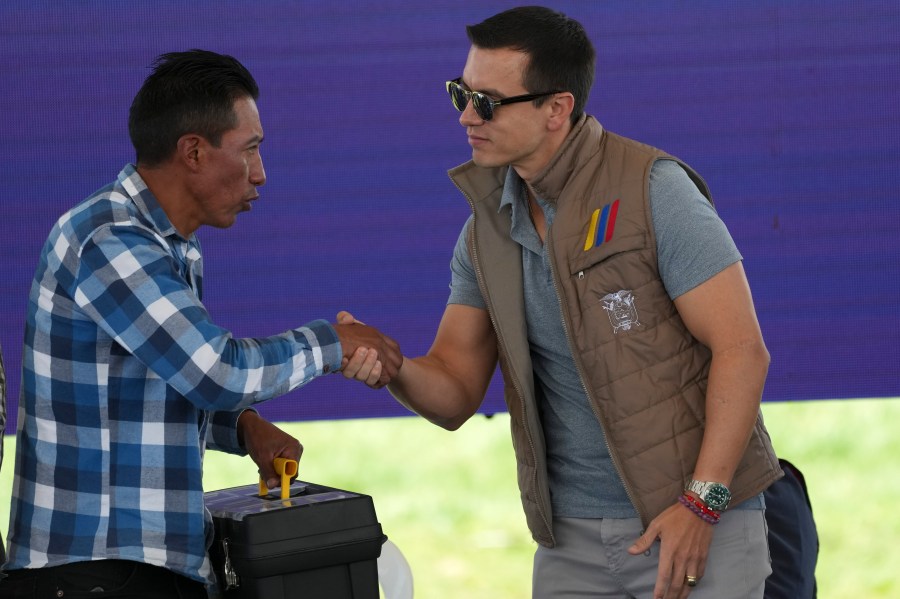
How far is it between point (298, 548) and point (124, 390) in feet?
1.36

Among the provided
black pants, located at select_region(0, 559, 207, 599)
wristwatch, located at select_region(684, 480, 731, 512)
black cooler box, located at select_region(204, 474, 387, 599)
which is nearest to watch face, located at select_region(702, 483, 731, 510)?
wristwatch, located at select_region(684, 480, 731, 512)

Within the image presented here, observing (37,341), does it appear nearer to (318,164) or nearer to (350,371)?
(350,371)

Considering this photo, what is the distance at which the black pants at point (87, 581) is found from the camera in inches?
75.9

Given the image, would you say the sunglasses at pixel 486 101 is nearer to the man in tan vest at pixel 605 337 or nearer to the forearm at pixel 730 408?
the man in tan vest at pixel 605 337

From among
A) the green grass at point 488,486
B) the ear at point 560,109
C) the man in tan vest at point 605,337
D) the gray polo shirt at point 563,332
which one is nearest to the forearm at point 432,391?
the man in tan vest at point 605,337

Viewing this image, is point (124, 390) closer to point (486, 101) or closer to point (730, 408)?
point (486, 101)

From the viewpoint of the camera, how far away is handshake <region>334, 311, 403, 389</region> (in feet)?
7.23

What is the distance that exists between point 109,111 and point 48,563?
1.46 metres

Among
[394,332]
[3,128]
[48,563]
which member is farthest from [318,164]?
[48,563]

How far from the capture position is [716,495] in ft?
6.71

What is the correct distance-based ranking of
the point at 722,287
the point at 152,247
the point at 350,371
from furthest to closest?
the point at 350,371, the point at 722,287, the point at 152,247

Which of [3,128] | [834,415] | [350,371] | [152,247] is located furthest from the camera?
[834,415]

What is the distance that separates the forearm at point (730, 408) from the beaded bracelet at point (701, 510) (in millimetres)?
43

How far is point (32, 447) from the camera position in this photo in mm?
1969
